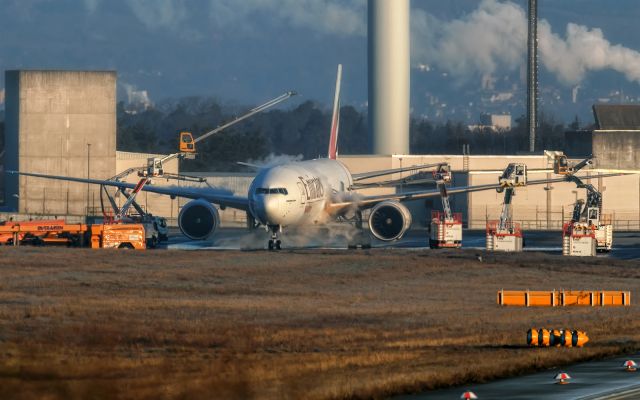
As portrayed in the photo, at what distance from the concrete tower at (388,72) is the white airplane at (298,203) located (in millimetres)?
66538

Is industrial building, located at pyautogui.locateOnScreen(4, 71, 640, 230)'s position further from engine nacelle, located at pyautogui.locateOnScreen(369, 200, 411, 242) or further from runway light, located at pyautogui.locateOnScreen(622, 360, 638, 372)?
runway light, located at pyautogui.locateOnScreen(622, 360, 638, 372)

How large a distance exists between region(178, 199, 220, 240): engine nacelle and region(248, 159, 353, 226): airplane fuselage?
Result: 6.11 meters

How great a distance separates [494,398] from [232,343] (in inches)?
421

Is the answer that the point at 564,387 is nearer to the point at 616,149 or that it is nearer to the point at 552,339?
the point at 552,339

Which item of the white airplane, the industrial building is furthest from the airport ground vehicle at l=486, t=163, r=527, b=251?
the industrial building

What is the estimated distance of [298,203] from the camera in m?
→ 77.4

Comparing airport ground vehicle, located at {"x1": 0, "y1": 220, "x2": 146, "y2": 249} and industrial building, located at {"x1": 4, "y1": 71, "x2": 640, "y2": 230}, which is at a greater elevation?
industrial building, located at {"x1": 4, "y1": 71, "x2": 640, "y2": 230}

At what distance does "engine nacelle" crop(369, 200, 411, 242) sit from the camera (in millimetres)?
83250

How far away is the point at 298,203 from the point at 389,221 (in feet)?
27.1

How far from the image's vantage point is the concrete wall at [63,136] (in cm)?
12825

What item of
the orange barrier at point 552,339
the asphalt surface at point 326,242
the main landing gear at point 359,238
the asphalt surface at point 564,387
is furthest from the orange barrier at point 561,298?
the main landing gear at point 359,238

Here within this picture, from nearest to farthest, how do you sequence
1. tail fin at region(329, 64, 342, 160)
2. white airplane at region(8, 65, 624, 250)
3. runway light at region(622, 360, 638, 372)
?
1. runway light at region(622, 360, 638, 372)
2. white airplane at region(8, 65, 624, 250)
3. tail fin at region(329, 64, 342, 160)

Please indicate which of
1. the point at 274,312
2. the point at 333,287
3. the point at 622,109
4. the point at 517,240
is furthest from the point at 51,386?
the point at 622,109

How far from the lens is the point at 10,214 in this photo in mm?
124250
